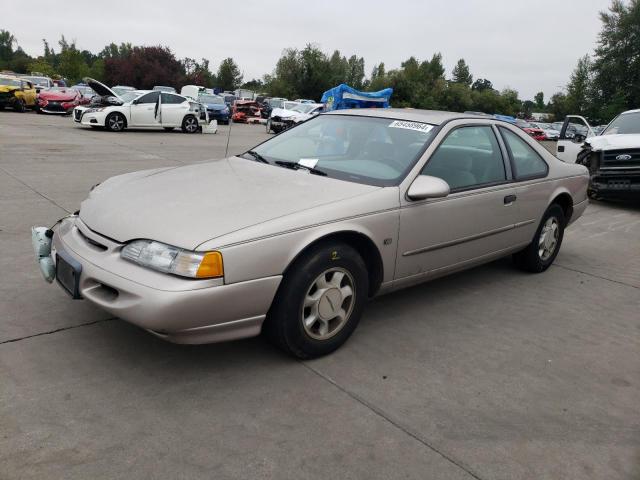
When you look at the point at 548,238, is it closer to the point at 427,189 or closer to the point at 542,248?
the point at 542,248

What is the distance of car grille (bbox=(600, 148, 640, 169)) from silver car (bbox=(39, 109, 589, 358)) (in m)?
4.96

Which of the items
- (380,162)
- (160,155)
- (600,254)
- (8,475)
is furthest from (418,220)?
(160,155)

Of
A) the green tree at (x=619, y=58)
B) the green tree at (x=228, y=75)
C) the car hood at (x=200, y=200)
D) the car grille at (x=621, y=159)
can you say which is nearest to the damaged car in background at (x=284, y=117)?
the car grille at (x=621, y=159)

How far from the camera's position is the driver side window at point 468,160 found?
381 centimetres

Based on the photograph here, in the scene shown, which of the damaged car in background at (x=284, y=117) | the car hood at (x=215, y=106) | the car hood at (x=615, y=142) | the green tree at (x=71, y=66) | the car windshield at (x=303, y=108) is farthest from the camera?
the green tree at (x=71, y=66)

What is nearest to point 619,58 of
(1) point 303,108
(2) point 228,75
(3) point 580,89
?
(3) point 580,89

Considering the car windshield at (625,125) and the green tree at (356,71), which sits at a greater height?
the green tree at (356,71)

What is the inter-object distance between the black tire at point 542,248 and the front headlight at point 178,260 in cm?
332

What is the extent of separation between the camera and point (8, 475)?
212 centimetres

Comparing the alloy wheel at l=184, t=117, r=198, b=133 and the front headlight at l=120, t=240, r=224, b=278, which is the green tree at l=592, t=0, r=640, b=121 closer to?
the alloy wheel at l=184, t=117, r=198, b=133

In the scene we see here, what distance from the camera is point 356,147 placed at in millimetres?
3988

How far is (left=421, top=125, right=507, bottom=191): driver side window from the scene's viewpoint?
3809 mm

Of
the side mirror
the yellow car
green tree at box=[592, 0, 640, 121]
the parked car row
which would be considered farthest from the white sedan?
green tree at box=[592, 0, 640, 121]

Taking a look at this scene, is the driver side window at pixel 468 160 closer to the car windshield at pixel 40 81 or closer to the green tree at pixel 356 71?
the car windshield at pixel 40 81
